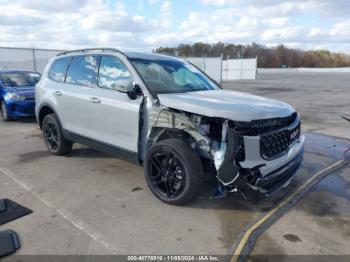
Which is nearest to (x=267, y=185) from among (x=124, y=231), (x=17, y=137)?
(x=124, y=231)

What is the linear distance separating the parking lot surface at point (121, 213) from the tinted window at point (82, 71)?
142 centimetres

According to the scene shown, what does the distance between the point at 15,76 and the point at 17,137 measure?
146 inches

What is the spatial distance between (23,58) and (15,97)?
10.8 meters

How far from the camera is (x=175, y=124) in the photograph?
3762 mm

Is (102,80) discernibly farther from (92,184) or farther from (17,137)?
(17,137)

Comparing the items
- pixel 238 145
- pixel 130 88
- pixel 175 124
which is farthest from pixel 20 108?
pixel 238 145

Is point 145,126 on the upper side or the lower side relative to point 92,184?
upper

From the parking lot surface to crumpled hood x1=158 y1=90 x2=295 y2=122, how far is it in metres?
1.17

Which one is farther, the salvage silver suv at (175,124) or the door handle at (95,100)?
the door handle at (95,100)

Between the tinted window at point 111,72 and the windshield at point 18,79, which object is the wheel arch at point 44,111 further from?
the windshield at point 18,79

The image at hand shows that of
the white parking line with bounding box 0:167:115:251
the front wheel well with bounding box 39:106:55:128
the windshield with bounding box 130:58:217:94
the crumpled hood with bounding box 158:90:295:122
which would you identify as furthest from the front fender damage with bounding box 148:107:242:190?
the front wheel well with bounding box 39:106:55:128

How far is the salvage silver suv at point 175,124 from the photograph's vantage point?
11.0 feet

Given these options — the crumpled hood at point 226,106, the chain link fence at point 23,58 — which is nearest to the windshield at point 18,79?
the chain link fence at point 23,58

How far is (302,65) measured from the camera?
104688 millimetres
